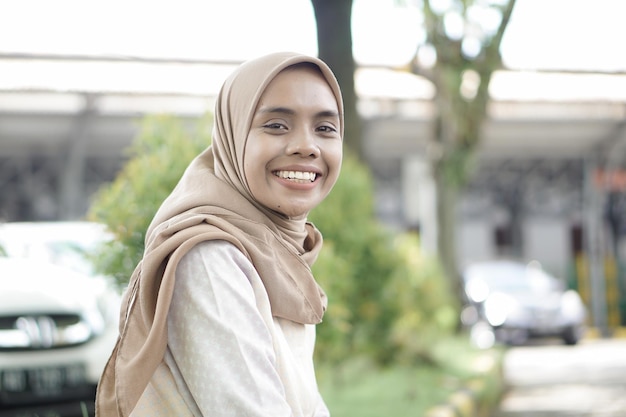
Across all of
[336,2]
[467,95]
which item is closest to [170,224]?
[336,2]

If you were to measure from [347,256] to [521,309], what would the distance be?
922 cm

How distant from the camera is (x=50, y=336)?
528cm

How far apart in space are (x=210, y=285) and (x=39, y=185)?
24.6 metres

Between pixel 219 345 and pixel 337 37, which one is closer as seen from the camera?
pixel 219 345

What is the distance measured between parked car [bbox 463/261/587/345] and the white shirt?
1474 centimetres

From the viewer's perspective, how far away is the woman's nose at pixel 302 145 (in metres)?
1.75

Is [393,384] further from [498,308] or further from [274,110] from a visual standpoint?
[498,308]

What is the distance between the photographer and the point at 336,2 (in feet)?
26.9

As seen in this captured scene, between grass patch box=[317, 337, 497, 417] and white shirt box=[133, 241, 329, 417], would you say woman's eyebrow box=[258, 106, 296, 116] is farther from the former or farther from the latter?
grass patch box=[317, 337, 497, 417]

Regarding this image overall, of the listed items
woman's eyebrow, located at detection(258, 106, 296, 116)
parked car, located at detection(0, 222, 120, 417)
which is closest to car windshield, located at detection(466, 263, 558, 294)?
parked car, located at detection(0, 222, 120, 417)

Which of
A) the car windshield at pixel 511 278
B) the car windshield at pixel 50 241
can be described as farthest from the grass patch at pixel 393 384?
the car windshield at pixel 511 278

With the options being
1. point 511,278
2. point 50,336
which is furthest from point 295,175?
point 511,278

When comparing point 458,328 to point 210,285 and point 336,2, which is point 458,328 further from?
point 210,285

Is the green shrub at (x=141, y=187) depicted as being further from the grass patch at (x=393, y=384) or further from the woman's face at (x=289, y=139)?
the woman's face at (x=289, y=139)
